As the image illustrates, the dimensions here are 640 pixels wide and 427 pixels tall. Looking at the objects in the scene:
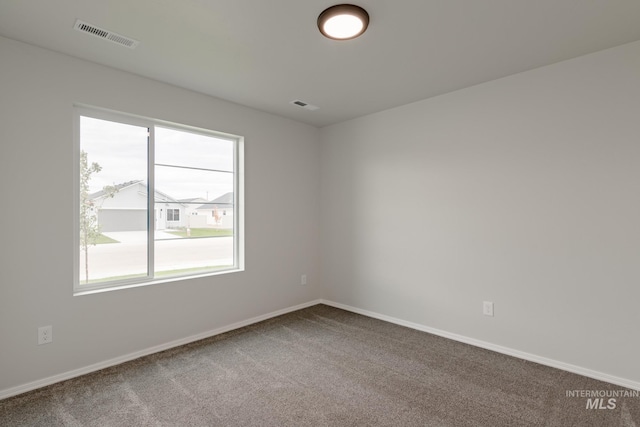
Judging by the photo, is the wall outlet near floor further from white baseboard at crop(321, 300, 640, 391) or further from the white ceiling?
the white ceiling

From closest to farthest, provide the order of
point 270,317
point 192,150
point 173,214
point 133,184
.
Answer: point 133,184
point 173,214
point 192,150
point 270,317

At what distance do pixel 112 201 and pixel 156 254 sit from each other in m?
0.66

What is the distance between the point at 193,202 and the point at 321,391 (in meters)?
2.36

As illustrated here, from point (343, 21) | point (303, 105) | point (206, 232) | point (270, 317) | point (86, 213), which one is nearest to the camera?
point (343, 21)

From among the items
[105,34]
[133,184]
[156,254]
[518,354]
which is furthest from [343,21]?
[518,354]

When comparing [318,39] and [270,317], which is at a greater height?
[318,39]

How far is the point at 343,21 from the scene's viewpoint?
2135 mm

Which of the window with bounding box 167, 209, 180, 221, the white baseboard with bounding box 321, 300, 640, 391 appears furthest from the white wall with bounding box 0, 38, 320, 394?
the white baseboard with bounding box 321, 300, 640, 391

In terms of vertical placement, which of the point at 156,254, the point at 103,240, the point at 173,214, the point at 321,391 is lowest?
the point at 321,391

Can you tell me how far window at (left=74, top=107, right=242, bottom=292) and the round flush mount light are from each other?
198 cm

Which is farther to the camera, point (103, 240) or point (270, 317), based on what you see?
point (270, 317)

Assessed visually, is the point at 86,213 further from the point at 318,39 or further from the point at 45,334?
the point at 318,39

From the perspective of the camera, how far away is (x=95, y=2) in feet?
6.55

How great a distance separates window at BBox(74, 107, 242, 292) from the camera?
9.36ft
